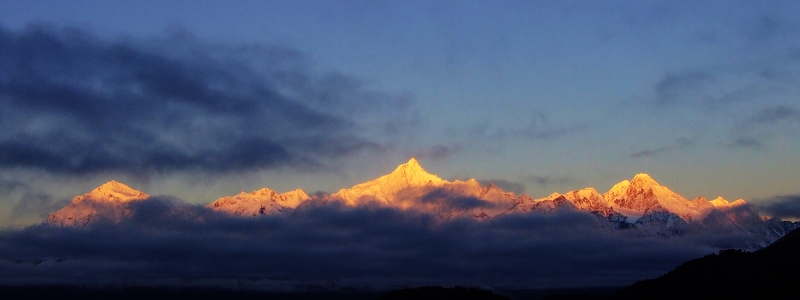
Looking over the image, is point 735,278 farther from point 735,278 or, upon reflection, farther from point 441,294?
point 441,294

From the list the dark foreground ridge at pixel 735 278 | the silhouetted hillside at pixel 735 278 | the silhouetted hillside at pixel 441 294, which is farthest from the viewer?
the silhouetted hillside at pixel 441 294

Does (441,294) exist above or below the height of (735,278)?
below

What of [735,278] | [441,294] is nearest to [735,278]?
[735,278]

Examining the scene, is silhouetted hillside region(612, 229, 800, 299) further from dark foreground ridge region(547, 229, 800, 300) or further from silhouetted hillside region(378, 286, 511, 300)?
silhouetted hillside region(378, 286, 511, 300)

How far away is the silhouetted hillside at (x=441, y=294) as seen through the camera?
144750mm

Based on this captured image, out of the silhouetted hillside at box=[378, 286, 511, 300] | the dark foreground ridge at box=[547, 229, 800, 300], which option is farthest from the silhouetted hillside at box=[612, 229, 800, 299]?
the silhouetted hillside at box=[378, 286, 511, 300]

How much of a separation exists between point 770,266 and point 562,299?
26.6 meters

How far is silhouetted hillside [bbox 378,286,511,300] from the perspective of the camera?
Result: 145 metres

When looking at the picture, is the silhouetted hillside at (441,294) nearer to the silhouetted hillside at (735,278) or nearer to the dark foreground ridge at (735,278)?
the dark foreground ridge at (735,278)

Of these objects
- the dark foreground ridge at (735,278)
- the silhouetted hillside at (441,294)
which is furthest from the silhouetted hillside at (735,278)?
the silhouetted hillside at (441,294)

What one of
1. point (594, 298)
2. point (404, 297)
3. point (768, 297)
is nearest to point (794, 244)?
point (768, 297)

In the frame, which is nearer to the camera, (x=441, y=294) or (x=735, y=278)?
(x=735, y=278)

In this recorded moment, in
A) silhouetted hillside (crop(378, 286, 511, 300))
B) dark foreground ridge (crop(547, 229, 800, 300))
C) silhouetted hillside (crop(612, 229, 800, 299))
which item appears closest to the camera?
dark foreground ridge (crop(547, 229, 800, 300))

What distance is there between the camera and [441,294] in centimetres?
14638
